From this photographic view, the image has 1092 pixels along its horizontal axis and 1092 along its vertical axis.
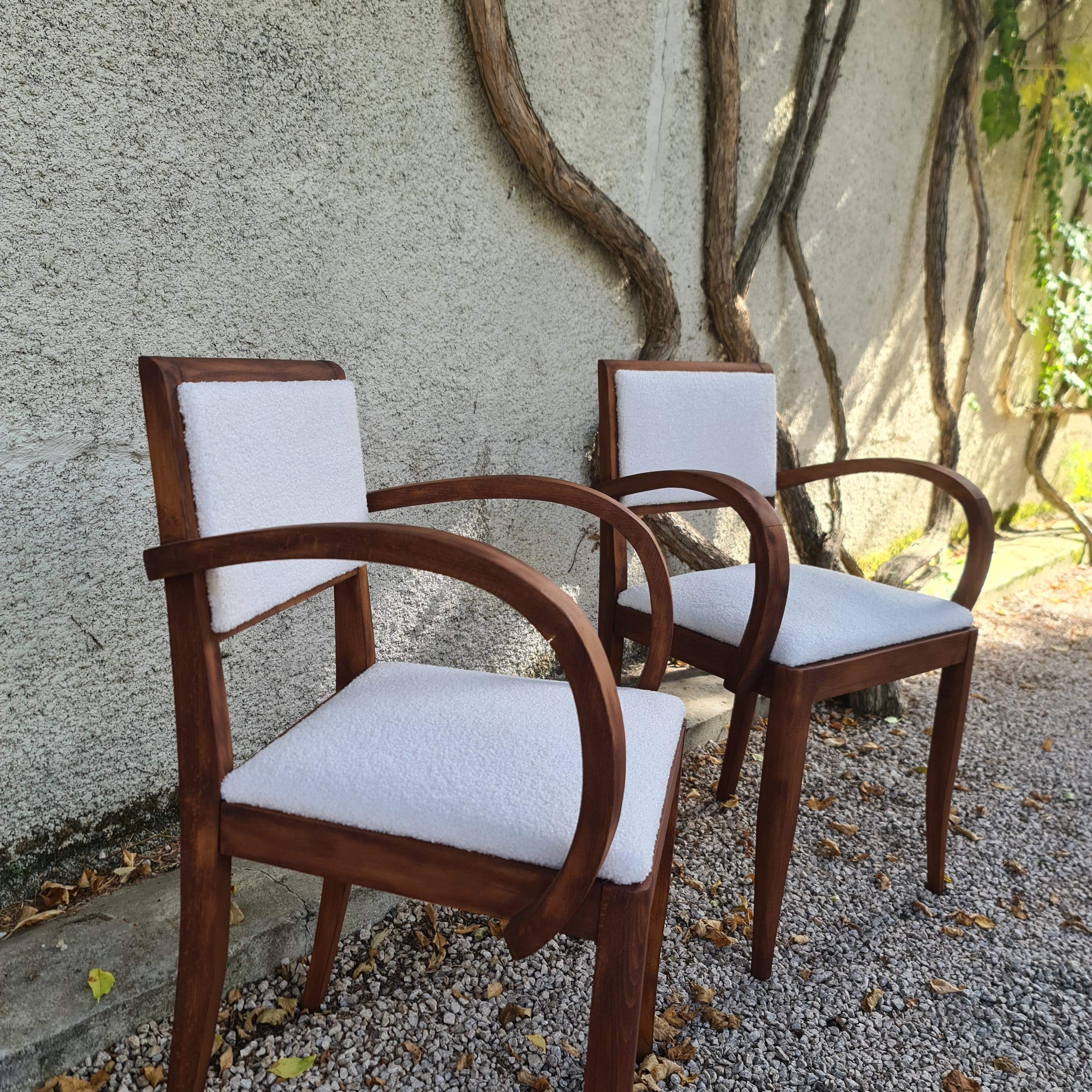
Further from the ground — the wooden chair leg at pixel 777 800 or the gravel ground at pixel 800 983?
the wooden chair leg at pixel 777 800

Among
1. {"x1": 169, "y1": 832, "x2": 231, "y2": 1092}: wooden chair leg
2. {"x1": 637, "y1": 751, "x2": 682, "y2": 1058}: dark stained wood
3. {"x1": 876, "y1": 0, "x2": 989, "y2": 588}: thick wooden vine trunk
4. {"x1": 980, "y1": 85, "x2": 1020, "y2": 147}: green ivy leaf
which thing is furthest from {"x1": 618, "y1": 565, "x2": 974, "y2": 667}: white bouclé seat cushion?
{"x1": 980, "y1": 85, "x2": 1020, "y2": 147}: green ivy leaf

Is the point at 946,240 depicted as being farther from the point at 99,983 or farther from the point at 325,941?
the point at 99,983

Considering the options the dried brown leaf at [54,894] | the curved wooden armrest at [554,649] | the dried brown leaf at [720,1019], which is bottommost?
the dried brown leaf at [720,1019]

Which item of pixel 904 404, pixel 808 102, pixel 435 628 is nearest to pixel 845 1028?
pixel 435 628

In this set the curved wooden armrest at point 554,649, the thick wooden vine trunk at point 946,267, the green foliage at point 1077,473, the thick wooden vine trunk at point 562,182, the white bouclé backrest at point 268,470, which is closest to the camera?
the curved wooden armrest at point 554,649

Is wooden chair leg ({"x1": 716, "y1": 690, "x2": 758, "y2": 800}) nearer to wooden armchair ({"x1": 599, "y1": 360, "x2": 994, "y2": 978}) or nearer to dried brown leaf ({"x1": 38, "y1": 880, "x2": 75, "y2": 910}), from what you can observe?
wooden armchair ({"x1": 599, "y1": 360, "x2": 994, "y2": 978})

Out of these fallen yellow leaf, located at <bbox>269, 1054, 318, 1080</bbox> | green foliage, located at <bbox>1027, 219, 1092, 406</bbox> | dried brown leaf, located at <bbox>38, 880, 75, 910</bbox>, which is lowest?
fallen yellow leaf, located at <bbox>269, 1054, 318, 1080</bbox>

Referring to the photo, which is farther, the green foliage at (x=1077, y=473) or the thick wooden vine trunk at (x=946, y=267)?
the green foliage at (x=1077, y=473)

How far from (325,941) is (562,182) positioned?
161cm

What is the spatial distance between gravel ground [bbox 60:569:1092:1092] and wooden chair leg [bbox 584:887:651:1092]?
0.43 meters

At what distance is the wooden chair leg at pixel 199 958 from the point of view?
90 centimetres

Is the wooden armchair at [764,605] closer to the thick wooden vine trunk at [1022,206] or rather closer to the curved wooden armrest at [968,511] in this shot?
the curved wooden armrest at [968,511]

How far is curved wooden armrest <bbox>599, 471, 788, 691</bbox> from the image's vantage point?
1.31 metres

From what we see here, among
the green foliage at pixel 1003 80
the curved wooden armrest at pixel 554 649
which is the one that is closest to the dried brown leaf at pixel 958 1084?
the curved wooden armrest at pixel 554 649
